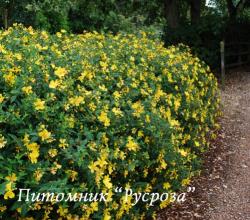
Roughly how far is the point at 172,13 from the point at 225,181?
9082 millimetres

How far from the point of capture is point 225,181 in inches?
196

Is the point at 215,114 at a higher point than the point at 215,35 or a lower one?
lower

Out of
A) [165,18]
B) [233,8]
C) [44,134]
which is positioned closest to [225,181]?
[44,134]

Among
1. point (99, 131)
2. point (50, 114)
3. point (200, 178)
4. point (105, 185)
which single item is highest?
point (50, 114)

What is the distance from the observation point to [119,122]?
3.37m

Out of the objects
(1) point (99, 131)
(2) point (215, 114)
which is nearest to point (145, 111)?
(1) point (99, 131)

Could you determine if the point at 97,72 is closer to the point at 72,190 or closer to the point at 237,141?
the point at 72,190

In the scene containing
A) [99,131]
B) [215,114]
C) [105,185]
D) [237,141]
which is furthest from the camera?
[215,114]

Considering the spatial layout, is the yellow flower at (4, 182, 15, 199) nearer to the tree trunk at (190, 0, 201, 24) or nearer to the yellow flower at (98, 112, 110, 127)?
the yellow flower at (98, 112, 110, 127)

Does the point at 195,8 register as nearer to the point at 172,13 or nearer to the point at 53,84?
the point at 172,13

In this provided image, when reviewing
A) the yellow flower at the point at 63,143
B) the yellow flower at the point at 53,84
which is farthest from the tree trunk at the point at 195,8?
the yellow flower at the point at 63,143

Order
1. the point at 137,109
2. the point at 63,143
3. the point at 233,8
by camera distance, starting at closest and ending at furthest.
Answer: the point at 63,143 < the point at 137,109 < the point at 233,8

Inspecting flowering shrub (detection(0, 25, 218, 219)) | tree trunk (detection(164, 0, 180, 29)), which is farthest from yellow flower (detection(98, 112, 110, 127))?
tree trunk (detection(164, 0, 180, 29))

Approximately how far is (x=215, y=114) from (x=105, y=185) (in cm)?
455
